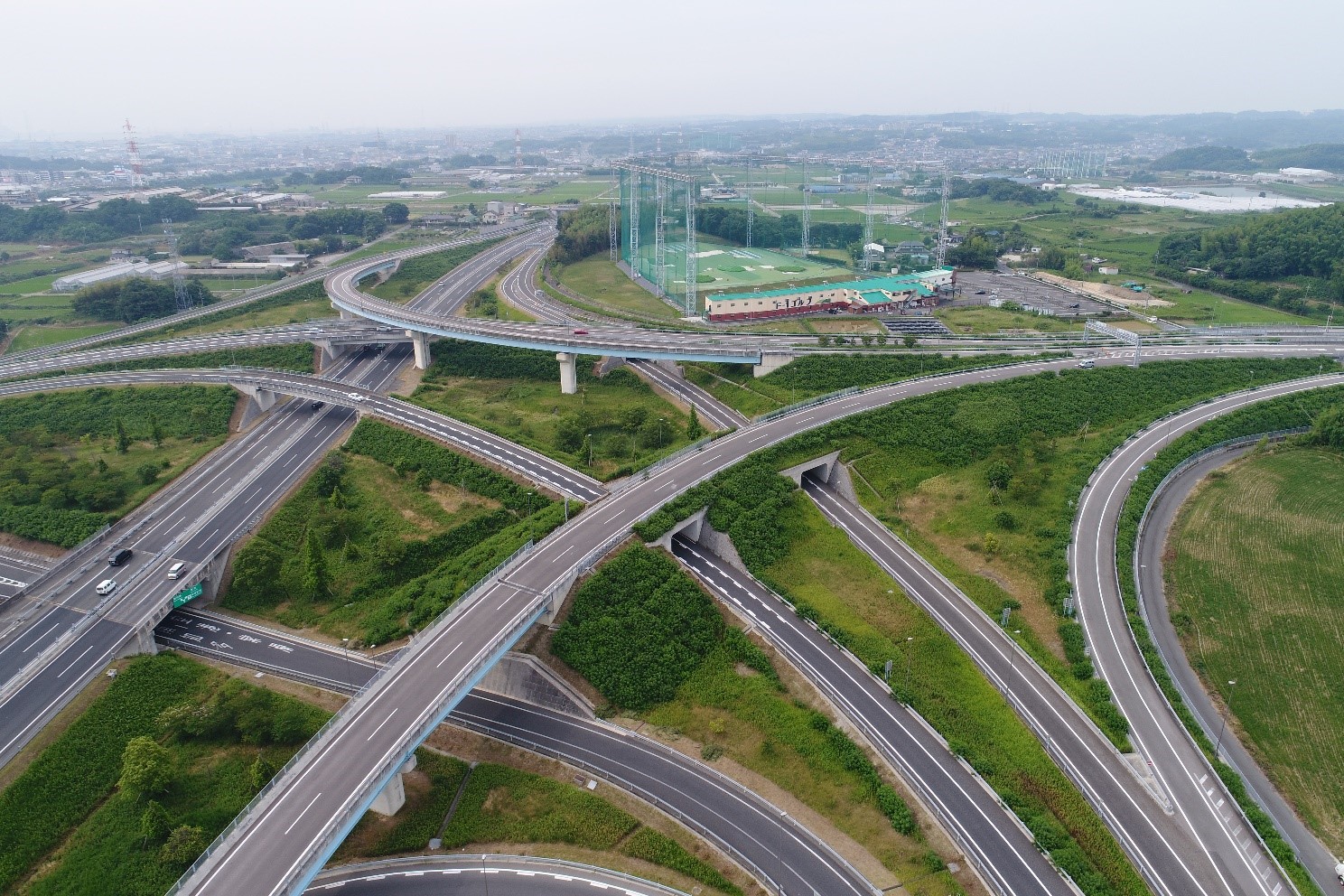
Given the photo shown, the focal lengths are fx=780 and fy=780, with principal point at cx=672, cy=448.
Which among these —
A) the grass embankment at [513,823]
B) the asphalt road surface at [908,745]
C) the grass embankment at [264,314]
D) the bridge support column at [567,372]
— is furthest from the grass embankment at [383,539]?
the grass embankment at [264,314]

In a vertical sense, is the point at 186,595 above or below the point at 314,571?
below

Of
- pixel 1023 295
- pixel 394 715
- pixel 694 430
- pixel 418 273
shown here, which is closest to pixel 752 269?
pixel 1023 295

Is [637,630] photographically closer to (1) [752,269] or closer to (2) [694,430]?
(2) [694,430]

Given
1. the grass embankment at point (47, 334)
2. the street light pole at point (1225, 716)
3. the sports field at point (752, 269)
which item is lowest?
the street light pole at point (1225, 716)

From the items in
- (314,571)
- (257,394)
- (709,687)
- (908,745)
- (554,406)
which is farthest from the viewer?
(554,406)

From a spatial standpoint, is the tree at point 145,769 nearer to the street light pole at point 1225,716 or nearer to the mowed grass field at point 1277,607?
the street light pole at point 1225,716

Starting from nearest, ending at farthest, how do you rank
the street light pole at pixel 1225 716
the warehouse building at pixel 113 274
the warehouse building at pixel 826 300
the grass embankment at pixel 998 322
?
the street light pole at pixel 1225 716
the grass embankment at pixel 998 322
the warehouse building at pixel 826 300
the warehouse building at pixel 113 274
